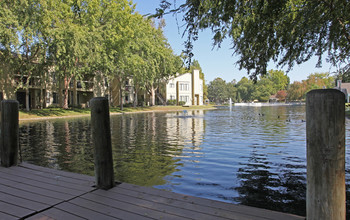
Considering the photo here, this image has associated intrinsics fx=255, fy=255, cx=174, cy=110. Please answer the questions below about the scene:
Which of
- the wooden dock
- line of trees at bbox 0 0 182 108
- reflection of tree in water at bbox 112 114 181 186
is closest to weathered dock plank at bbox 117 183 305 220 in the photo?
the wooden dock

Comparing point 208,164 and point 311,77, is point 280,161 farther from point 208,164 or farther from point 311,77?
point 311,77

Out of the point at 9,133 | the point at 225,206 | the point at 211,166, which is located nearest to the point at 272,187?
the point at 211,166

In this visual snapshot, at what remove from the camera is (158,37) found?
164ft

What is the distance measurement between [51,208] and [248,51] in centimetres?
594

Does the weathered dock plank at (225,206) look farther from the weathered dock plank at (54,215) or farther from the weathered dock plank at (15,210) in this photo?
the weathered dock plank at (15,210)

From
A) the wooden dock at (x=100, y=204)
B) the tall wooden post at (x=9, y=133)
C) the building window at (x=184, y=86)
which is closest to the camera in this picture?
the wooden dock at (x=100, y=204)

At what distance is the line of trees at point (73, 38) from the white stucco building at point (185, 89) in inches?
986

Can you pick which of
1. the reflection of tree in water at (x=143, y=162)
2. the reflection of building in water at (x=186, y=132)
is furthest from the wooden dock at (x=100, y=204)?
the reflection of building in water at (x=186, y=132)

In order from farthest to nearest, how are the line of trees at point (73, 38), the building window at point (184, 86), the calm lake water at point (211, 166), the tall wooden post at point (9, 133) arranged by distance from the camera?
the building window at point (184, 86) < the line of trees at point (73, 38) < the tall wooden post at point (9, 133) < the calm lake water at point (211, 166)

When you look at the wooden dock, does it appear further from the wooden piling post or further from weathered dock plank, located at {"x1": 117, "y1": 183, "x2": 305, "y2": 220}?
the wooden piling post

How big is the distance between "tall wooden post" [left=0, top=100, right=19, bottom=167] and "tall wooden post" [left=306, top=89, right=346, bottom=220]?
5689mm

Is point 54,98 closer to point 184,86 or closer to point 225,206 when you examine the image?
point 184,86

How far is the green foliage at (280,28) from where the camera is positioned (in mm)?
5695

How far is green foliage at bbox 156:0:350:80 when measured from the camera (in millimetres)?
5695
